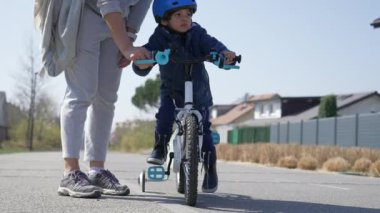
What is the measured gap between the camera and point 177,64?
16.0 ft

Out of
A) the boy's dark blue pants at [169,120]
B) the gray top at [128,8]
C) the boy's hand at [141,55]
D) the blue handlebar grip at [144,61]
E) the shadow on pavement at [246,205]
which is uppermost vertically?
the gray top at [128,8]

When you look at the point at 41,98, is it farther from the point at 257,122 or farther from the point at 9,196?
the point at 9,196

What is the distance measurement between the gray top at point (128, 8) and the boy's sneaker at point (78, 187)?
1254mm

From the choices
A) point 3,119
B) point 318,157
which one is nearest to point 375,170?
point 318,157

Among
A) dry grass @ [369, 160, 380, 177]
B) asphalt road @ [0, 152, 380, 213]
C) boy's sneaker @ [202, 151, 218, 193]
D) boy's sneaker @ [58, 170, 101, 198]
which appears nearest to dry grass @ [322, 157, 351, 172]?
dry grass @ [369, 160, 380, 177]

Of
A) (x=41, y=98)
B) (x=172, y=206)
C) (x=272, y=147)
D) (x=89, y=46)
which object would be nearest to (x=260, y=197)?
(x=172, y=206)

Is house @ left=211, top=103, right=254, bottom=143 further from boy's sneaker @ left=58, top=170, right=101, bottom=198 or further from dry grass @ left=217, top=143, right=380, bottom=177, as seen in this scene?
boy's sneaker @ left=58, top=170, right=101, bottom=198

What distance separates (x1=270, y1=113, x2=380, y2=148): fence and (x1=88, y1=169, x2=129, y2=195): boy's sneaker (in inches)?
747

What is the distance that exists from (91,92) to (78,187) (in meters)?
0.78

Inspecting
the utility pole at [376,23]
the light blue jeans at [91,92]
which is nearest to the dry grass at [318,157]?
the utility pole at [376,23]

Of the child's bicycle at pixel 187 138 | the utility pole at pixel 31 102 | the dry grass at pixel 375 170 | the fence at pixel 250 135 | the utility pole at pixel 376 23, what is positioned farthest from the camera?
the utility pole at pixel 31 102

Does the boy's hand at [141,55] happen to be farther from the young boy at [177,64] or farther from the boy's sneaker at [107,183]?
the boy's sneaker at [107,183]

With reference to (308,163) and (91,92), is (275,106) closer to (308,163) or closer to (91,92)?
(308,163)

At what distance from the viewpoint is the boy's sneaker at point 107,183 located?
16.1ft
